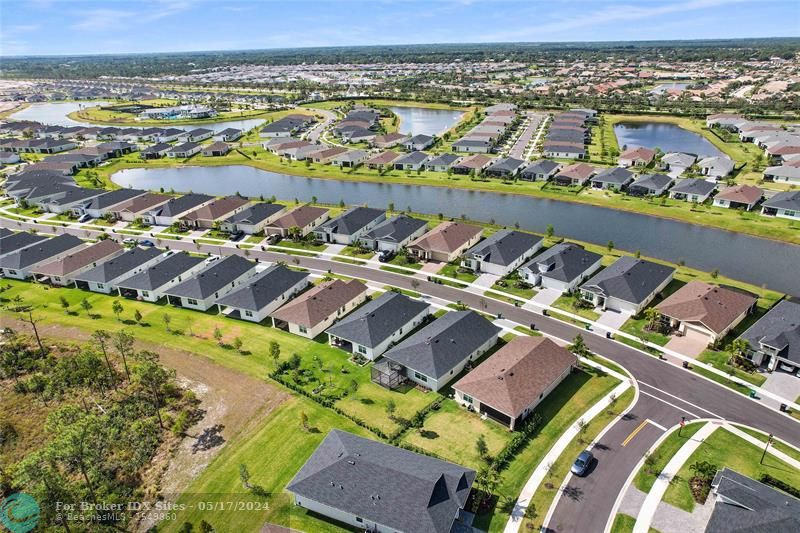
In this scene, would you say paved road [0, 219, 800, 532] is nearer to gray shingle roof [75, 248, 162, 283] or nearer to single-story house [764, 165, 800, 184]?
gray shingle roof [75, 248, 162, 283]

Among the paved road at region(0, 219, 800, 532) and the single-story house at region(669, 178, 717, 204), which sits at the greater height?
the single-story house at region(669, 178, 717, 204)

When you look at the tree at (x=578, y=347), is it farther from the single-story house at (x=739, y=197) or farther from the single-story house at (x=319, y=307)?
the single-story house at (x=739, y=197)

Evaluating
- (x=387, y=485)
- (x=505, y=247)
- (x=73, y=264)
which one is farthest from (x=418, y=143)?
(x=387, y=485)

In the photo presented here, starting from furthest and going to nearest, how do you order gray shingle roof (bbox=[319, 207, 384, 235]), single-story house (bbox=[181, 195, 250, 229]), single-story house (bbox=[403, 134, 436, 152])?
single-story house (bbox=[403, 134, 436, 152]), single-story house (bbox=[181, 195, 250, 229]), gray shingle roof (bbox=[319, 207, 384, 235])

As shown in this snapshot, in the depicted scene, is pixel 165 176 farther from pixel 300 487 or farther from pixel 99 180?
pixel 300 487

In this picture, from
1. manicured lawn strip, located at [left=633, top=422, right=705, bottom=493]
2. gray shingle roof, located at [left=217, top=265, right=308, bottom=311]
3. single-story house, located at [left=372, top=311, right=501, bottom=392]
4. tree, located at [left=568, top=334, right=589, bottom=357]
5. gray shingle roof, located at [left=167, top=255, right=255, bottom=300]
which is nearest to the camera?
manicured lawn strip, located at [left=633, top=422, right=705, bottom=493]

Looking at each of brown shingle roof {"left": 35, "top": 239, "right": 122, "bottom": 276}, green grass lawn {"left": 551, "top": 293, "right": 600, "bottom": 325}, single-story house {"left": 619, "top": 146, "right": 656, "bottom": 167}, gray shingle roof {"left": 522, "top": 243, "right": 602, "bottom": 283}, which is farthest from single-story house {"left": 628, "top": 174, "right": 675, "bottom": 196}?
brown shingle roof {"left": 35, "top": 239, "right": 122, "bottom": 276}

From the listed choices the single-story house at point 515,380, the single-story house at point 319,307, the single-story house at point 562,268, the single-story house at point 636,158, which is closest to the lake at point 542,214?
the single-story house at point 562,268
